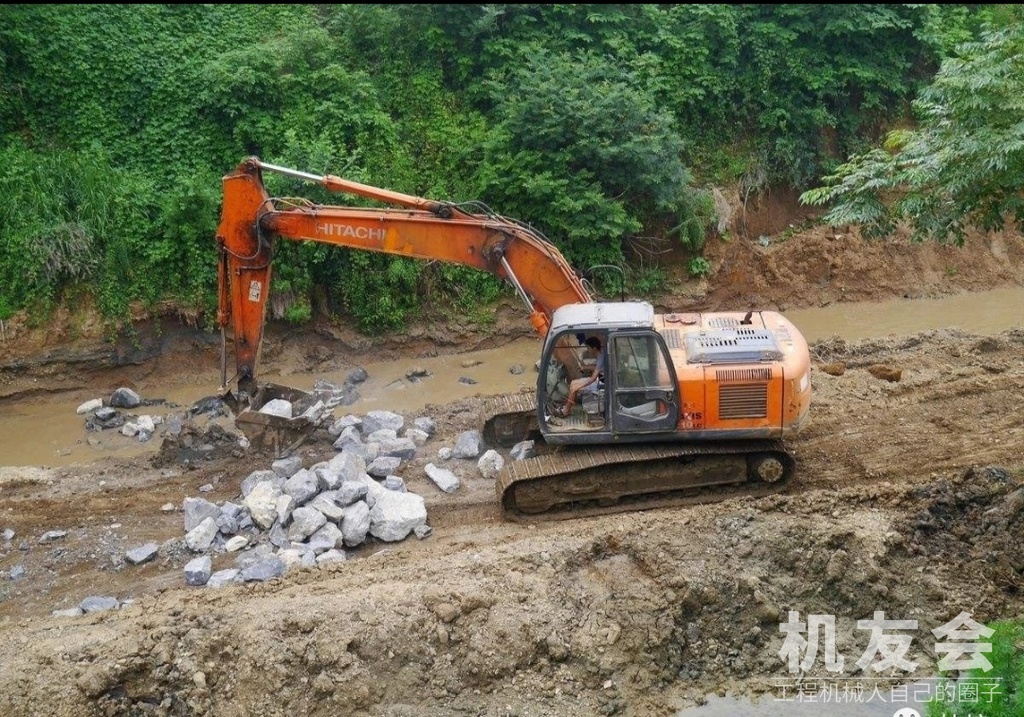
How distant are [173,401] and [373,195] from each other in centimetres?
528

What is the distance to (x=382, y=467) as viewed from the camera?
32.7 ft

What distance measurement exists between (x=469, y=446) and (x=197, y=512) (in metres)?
2.98

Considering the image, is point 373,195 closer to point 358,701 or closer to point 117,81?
point 358,701

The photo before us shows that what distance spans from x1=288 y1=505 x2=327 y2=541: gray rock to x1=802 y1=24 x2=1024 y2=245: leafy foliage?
18.5 ft

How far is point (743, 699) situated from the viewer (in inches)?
273

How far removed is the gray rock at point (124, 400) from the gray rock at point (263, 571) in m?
5.26

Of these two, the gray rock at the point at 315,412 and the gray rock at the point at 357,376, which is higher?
the gray rock at the point at 315,412

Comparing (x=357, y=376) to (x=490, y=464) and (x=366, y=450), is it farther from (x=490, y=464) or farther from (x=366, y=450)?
(x=490, y=464)

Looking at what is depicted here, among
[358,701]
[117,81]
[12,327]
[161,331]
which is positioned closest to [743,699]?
[358,701]

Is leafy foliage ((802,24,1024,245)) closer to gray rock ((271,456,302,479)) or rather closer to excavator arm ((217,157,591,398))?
excavator arm ((217,157,591,398))

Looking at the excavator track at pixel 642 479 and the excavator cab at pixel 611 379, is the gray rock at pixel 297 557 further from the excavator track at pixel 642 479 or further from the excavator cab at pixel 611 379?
the excavator cab at pixel 611 379

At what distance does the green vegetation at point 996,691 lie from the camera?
5156 mm

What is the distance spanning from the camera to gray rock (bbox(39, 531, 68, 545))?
921 cm

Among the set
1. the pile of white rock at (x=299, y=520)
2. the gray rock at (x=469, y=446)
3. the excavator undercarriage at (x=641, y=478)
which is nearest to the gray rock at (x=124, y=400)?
the pile of white rock at (x=299, y=520)
